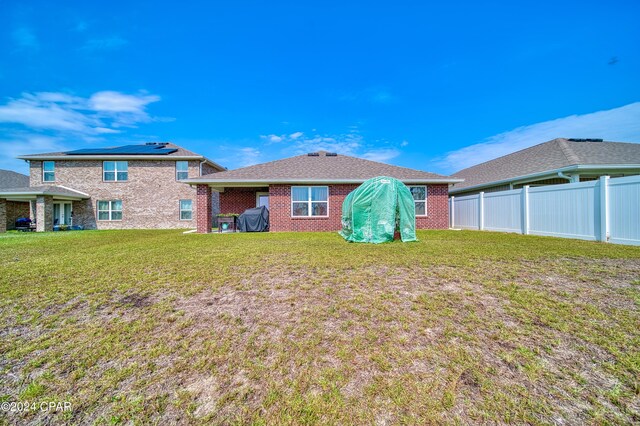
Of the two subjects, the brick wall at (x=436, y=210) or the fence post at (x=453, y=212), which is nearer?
the brick wall at (x=436, y=210)

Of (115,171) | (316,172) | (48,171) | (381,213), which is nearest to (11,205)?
(48,171)

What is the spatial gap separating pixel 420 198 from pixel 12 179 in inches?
1450

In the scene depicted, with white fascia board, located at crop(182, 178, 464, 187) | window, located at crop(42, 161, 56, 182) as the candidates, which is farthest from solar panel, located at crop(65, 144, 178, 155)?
white fascia board, located at crop(182, 178, 464, 187)

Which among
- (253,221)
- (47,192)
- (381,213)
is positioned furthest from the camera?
(47,192)

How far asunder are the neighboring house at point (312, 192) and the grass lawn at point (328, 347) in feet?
32.3

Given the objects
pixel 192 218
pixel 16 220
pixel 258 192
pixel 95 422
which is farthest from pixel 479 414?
pixel 16 220

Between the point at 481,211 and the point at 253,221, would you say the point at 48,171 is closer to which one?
the point at 253,221

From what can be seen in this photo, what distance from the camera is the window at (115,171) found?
67.1ft

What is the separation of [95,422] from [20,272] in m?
6.10

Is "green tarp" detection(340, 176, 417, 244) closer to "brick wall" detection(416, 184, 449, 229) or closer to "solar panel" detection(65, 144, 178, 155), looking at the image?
"brick wall" detection(416, 184, 449, 229)

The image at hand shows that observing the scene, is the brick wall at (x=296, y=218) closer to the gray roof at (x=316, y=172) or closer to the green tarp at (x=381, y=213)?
the gray roof at (x=316, y=172)

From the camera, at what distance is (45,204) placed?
706 inches

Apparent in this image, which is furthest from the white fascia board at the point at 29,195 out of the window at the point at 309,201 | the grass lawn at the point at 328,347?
the grass lawn at the point at 328,347

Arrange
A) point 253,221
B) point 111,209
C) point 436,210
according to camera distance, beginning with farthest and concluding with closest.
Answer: point 111,209 → point 436,210 → point 253,221
